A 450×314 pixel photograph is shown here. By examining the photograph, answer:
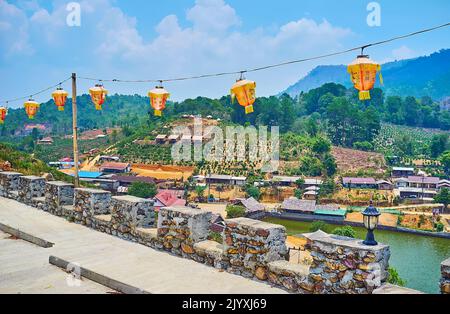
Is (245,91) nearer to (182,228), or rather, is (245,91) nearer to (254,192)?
(182,228)

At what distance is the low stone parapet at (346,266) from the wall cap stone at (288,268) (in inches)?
5.1

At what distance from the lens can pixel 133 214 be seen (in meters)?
6.70

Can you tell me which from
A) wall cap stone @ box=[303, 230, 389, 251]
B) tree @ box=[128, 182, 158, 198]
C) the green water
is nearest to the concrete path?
wall cap stone @ box=[303, 230, 389, 251]

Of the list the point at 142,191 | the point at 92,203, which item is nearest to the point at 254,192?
the point at 142,191

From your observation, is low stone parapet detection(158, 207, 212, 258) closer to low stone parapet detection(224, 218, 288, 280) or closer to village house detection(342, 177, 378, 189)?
low stone parapet detection(224, 218, 288, 280)

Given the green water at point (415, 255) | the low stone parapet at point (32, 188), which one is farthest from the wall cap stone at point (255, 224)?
the green water at point (415, 255)

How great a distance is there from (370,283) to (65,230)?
5.66m

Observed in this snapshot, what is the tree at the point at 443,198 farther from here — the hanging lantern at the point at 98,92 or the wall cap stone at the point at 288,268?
the wall cap stone at the point at 288,268

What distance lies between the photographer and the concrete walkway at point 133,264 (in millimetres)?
4672

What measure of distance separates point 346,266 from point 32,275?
12.7 ft
